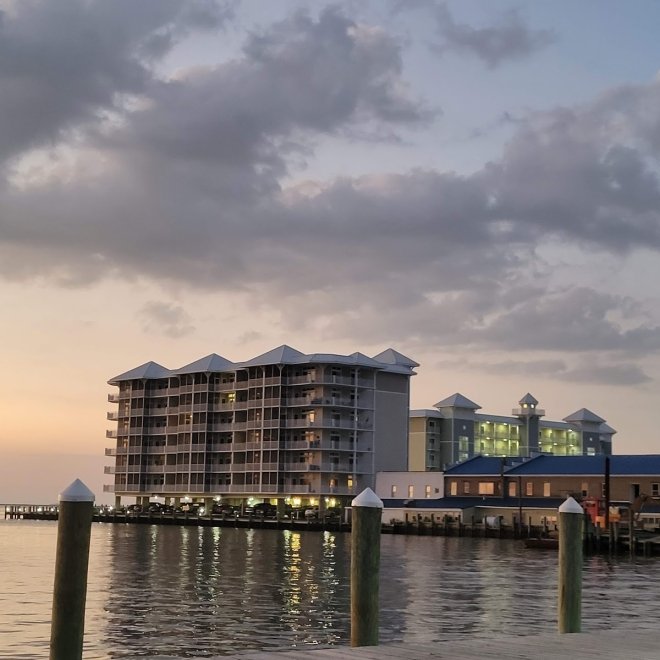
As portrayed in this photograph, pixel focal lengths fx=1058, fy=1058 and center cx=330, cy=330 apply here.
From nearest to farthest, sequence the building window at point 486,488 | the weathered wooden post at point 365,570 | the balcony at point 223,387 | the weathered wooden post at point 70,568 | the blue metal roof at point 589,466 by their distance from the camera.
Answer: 1. the weathered wooden post at point 70,568
2. the weathered wooden post at point 365,570
3. the blue metal roof at point 589,466
4. the building window at point 486,488
5. the balcony at point 223,387

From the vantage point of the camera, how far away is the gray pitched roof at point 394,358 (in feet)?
516

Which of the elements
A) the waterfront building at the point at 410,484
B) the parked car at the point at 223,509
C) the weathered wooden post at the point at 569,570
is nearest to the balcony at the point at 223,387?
the parked car at the point at 223,509

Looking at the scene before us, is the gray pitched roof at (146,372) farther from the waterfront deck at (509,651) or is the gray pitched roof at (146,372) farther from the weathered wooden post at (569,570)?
the waterfront deck at (509,651)

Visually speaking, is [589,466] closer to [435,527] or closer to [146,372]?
[435,527]

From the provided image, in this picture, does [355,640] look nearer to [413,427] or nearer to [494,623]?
[494,623]

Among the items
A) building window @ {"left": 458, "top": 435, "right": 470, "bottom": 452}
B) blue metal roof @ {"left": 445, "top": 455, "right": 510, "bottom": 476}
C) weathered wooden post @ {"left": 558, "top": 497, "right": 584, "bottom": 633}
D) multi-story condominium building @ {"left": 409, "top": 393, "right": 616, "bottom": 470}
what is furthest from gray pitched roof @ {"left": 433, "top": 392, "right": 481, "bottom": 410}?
weathered wooden post @ {"left": 558, "top": 497, "right": 584, "bottom": 633}

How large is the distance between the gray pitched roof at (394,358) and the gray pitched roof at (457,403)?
86.3ft

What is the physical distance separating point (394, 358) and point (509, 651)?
144 metres

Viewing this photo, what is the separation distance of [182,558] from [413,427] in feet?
387

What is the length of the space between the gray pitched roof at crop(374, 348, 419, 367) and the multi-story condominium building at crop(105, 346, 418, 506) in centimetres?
19

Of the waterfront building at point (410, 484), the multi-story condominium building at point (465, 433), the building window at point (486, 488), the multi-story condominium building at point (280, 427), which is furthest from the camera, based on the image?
the multi-story condominium building at point (465, 433)

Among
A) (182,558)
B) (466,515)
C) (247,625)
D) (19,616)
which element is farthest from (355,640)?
(466,515)

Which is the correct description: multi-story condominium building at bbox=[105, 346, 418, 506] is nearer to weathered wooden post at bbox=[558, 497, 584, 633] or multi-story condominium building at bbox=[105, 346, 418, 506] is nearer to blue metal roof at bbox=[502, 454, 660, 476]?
blue metal roof at bbox=[502, 454, 660, 476]

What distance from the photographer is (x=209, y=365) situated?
155 meters
